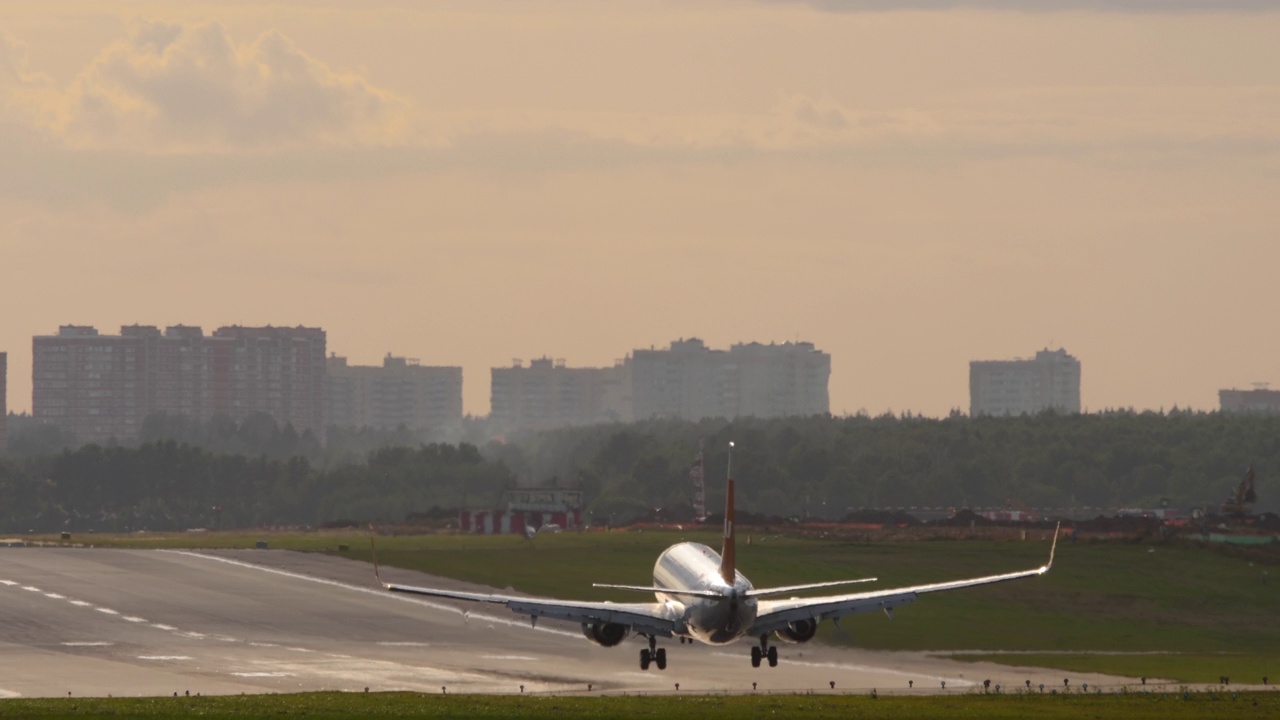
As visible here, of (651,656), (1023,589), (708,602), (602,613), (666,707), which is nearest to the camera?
(666,707)

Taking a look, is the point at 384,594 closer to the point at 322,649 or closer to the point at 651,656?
the point at 322,649

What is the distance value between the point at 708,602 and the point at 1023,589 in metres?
68.1

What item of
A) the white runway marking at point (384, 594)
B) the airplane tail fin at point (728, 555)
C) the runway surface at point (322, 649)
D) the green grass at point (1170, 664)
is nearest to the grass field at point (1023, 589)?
the green grass at point (1170, 664)

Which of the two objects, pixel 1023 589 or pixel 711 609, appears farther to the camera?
pixel 1023 589

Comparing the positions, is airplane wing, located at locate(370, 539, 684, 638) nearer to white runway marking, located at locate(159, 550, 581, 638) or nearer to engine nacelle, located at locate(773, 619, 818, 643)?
engine nacelle, located at locate(773, 619, 818, 643)

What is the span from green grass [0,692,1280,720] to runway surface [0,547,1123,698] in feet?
24.8

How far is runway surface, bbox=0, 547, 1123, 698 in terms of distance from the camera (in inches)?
3831

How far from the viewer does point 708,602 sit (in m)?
85.1

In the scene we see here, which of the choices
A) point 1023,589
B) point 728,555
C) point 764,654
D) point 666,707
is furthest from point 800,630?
point 1023,589

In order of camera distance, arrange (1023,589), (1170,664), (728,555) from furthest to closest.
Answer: (1023,589) < (1170,664) < (728,555)

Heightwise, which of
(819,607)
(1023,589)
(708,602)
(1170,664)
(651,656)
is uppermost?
(708,602)

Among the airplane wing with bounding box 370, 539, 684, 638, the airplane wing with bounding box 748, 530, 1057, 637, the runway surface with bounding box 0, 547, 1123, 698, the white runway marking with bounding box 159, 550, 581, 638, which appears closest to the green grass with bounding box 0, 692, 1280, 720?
the airplane wing with bounding box 370, 539, 684, 638

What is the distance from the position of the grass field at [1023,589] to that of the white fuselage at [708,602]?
1130 inches

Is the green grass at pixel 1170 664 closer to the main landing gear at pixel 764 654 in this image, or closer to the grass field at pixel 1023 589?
the grass field at pixel 1023 589
